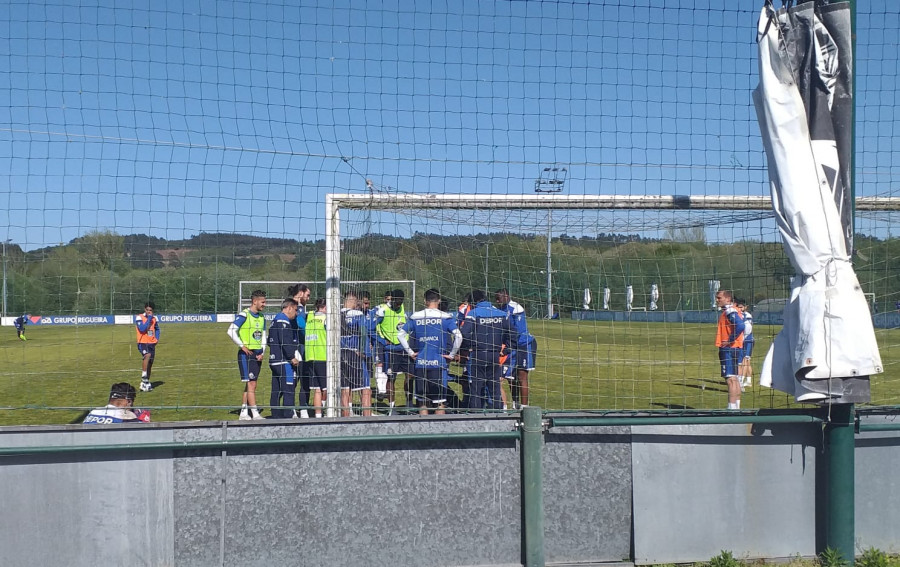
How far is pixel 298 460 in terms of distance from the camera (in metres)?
4.57

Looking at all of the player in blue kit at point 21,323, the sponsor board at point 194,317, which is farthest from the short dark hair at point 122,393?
the player in blue kit at point 21,323

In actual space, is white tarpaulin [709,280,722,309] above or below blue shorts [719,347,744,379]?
above

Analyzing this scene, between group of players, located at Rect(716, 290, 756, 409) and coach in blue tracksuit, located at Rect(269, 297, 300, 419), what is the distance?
15.2ft

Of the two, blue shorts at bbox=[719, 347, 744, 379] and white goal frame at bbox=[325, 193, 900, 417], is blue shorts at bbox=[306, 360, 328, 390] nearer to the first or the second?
white goal frame at bbox=[325, 193, 900, 417]

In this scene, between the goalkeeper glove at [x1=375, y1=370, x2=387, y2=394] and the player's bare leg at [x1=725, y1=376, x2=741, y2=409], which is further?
the goalkeeper glove at [x1=375, y1=370, x2=387, y2=394]

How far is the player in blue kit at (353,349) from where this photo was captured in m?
6.62

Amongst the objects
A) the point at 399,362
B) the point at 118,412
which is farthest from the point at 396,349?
the point at 118,412

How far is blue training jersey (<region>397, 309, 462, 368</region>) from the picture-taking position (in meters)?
8.52

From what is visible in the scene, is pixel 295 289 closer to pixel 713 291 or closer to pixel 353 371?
pixel 353 371

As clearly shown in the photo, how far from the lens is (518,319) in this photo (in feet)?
22.7

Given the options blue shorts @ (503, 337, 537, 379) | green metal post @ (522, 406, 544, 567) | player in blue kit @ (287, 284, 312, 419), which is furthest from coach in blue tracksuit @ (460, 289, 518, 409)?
green metal post @ (522, 406, 544, 567)

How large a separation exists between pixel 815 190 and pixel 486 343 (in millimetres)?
3258

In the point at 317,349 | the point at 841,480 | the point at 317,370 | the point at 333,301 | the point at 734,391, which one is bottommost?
the point at 734,391

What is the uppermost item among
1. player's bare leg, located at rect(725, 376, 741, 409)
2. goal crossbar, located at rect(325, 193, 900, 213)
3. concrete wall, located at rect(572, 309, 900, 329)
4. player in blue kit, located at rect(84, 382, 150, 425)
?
goal crossbar, located at rect(325, 193, 900, 213)
